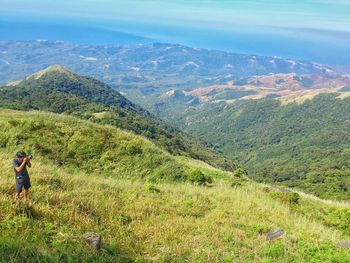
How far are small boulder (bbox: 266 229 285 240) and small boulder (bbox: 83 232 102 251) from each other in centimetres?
561

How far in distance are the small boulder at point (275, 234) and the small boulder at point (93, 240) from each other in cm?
561

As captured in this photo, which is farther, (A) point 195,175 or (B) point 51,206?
(A) point 195,175

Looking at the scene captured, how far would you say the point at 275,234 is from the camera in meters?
12.6

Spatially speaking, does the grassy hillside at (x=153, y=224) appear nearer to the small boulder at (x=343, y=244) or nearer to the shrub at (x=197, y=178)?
the small boulder at (x=343, y=244)

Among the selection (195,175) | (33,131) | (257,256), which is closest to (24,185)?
(257,256)

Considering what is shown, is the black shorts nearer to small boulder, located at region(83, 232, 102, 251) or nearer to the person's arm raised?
the person's arm raised

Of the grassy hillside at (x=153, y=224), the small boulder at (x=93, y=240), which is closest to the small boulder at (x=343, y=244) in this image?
the grassy hillside at (x=153, y=224)

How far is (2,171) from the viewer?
14.5m

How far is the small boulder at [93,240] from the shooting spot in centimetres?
891

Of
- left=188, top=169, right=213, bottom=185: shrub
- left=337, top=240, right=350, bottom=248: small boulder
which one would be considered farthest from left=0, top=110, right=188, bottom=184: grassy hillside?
left=337, top=240, right=350, bottom=248: small boulder

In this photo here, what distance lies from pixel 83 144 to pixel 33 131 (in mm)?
3326

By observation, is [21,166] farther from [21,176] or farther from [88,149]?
[88,149]

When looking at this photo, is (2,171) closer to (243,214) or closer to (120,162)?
(243,214)

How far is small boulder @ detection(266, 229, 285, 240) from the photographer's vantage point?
1246cm
